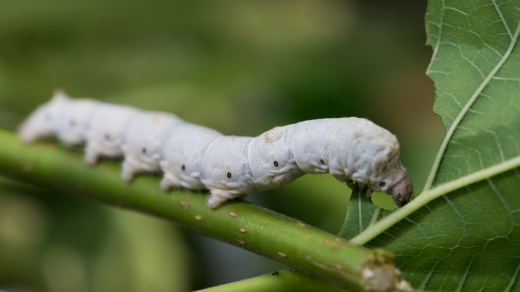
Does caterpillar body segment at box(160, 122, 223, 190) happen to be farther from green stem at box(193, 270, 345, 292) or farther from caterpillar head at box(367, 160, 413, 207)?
caterpillar head at box(367, 160, 413, 207)

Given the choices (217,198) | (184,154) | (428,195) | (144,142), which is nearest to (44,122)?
(144,142)

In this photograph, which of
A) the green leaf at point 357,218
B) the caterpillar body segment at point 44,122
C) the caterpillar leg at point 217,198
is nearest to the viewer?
the green leaf at point 357,218

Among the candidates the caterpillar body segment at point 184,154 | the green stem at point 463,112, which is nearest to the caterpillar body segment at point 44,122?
the caterpillar body segment at point 184,154

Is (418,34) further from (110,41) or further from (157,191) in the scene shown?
(157,191)

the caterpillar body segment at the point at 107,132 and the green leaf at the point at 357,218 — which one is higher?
the caterpillar body segment at the point at 107,132

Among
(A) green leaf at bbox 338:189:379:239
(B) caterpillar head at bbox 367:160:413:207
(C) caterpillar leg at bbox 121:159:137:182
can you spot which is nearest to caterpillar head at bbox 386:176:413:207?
(B) caterpillar head at bbox 367:160:413:207

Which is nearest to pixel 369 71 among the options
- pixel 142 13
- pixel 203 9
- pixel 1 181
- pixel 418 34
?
pixel 418 34

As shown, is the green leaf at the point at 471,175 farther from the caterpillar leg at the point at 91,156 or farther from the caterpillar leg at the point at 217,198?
the caterpillar leg at the point at 91,156
